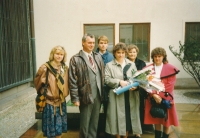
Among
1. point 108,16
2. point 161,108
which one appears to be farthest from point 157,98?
point 108,16

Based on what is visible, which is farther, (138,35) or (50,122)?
(138,35)


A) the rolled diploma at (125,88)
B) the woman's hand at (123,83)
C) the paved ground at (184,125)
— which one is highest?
the woman's hand at (123,83)

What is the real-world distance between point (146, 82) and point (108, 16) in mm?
5408

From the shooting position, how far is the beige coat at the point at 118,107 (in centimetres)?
303

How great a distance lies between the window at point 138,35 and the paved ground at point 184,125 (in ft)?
8.95

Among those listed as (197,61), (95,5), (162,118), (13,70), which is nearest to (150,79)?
(162,118)

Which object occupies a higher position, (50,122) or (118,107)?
(118,107)

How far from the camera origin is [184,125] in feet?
13.3

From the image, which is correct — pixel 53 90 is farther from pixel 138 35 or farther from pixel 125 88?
pixel 138 35

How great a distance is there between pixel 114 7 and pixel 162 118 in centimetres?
561

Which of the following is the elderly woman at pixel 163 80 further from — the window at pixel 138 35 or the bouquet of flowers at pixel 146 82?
the window at pixel 138 35

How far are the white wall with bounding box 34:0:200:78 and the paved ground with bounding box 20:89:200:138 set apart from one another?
118 inches

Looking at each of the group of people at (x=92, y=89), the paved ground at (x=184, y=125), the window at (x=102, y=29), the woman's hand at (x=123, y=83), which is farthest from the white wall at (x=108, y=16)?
the woman's hand at (x=123, y=83)

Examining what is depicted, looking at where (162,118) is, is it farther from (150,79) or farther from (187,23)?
(187,23)
